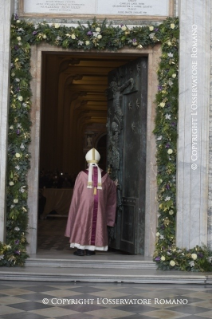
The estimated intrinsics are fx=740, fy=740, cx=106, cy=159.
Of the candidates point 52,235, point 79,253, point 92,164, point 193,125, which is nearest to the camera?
point 193,125

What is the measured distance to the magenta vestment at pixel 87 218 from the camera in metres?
10.8

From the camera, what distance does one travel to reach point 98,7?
35.2 feet

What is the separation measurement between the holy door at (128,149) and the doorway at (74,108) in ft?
0.52

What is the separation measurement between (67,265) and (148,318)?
3.05 metres

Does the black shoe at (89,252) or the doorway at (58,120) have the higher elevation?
the doorway at (58,120)

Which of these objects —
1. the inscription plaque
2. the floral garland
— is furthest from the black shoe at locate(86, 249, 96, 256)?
the inscription plaque

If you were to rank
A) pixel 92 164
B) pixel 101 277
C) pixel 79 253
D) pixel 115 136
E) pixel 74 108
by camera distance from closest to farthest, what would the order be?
1. pixel 101 277
2. pixel 79 253
3. pixel 92 164
4. pixel 115 136
5. pixel 74 108

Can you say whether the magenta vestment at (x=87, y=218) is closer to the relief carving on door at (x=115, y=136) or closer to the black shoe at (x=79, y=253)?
the black shoe at (x=79, y=253)

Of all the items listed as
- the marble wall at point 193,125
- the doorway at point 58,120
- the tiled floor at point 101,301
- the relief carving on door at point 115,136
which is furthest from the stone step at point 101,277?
the doorway at point 58,120

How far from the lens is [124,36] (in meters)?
10.5

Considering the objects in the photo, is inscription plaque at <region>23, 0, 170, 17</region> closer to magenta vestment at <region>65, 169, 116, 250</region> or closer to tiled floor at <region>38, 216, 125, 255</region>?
magenta vestment at <region>65, 169, 116, 250</region>

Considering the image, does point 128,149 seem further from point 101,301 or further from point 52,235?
point 101,301
